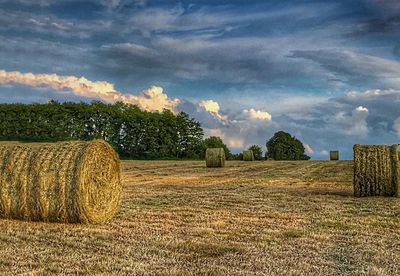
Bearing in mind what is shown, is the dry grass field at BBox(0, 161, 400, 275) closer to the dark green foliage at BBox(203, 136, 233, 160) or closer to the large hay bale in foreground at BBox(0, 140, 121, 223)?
the large hay bale in foreground at BBox(0, 140, 121, 223)

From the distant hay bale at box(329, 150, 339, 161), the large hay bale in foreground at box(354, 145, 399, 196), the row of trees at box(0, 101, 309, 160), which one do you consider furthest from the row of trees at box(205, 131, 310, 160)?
the large hay bale in foreground at box(354, 145, 399, 196)

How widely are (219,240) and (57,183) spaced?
3421 millimetres

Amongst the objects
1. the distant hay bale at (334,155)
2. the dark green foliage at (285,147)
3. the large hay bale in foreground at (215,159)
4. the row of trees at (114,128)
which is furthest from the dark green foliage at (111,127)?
the large hay bale in foreground at (215,159)

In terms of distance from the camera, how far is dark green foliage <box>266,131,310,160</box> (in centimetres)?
7281

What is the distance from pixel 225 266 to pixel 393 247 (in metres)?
2.77

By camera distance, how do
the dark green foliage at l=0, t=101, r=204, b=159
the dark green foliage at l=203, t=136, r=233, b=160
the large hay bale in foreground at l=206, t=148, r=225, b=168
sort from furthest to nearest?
1. the dark green foliage at l=203, t=136, r=233, b=160
2. the dark green foliage at l=0, t=101, r=204, b=159
3. the large hay bale in foreground at l=206, t=148, r=225, b=168

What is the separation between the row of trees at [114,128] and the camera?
5656 cm

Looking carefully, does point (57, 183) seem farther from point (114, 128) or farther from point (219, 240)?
point (114, 128)

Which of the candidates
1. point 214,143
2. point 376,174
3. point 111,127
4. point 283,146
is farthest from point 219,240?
point 283,146

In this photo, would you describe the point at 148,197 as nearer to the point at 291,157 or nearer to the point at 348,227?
the point at 348,227

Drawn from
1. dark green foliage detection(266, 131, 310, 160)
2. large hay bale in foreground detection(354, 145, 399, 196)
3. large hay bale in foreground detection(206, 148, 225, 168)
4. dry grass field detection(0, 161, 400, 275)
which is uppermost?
dark green foliage detection(266, 131, 310, 160)

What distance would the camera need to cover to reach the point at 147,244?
775cm

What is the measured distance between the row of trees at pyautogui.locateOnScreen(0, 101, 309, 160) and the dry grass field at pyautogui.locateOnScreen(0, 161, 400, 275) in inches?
1785

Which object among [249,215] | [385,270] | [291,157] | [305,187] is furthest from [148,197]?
[291,157]
